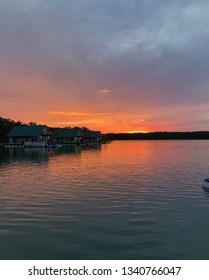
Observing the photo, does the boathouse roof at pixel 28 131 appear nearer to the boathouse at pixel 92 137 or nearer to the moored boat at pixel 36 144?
the moored boat at pixel 36 144

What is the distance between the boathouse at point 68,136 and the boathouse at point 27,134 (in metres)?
20.5

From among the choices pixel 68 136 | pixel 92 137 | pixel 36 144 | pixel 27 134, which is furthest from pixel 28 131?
pixel 92 137

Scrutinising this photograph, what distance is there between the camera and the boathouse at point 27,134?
9512cm

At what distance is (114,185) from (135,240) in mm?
11093

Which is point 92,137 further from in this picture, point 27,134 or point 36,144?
point 36,144

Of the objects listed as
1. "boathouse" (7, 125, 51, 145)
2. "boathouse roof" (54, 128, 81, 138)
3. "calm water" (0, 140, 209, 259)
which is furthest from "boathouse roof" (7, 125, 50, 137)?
"calm water" (0, 140, 209, 259)

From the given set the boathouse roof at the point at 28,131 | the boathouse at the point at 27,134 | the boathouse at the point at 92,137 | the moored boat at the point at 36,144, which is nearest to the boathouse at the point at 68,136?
the boathouse at the point at 92,137

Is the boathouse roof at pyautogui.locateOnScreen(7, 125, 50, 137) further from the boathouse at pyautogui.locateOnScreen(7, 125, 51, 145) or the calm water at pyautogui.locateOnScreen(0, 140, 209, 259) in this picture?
the calm water at pyautogui.locateOnScreen(0, 140, 209, 259)

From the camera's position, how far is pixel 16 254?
9.06 metres

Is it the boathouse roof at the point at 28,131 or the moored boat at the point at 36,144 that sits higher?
the boathouse roof at the point at 28,131

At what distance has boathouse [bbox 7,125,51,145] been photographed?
9512 cm

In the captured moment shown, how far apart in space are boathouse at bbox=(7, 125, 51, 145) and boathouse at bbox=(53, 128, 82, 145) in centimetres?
2050
